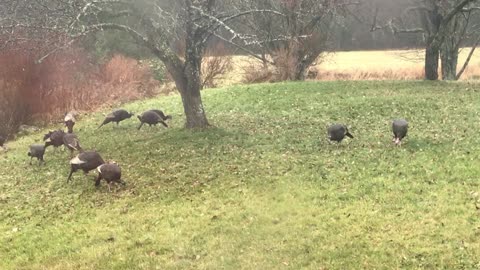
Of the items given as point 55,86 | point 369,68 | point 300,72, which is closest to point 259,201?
point 55,86

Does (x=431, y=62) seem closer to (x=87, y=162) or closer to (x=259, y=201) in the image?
(x=259, y=201)

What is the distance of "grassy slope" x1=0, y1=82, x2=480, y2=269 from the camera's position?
737 cm

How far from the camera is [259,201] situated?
9250 mm

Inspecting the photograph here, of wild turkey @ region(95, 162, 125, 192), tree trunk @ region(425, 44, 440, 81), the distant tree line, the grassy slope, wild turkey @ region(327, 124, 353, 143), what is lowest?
the grassy slope

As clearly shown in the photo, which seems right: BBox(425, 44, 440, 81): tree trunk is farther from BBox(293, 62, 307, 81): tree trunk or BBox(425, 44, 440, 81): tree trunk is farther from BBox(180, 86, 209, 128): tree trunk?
BBox(180, 86, 209, 128): tree trunk

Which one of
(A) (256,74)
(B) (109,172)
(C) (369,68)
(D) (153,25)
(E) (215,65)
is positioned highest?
(D) (153,25)

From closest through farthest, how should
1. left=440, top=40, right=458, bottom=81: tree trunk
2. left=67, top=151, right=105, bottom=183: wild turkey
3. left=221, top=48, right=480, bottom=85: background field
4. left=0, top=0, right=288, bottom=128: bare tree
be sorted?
left=67, top=151, right=105, bottom=183: wild turkey < left=0, top=0, right=288, bottom=128: bare tree < left=440, top=40, right=458, bottom=81: tree trunk < left=221, top=48, right=480, bottom=85: background field

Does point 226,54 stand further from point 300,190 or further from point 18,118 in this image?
point 300,190

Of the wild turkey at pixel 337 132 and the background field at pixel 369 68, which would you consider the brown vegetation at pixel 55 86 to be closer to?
the background field at pixel 369 68

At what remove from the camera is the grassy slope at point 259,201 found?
737 cm

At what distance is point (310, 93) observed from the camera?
20.2 meters

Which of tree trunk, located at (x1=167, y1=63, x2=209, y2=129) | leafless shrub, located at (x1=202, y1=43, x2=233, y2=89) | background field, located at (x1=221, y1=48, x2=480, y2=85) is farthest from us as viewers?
background field, located at (x1=221, y1=48, x2=480, y2=85)

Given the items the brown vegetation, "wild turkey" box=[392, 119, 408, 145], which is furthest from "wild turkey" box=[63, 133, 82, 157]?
"wild turkey" box=[392, 119, 408, 145]

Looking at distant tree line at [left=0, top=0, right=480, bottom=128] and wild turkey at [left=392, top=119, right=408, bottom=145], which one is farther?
distant tree line at [left=0, top=0, right=480, bottom=128]
